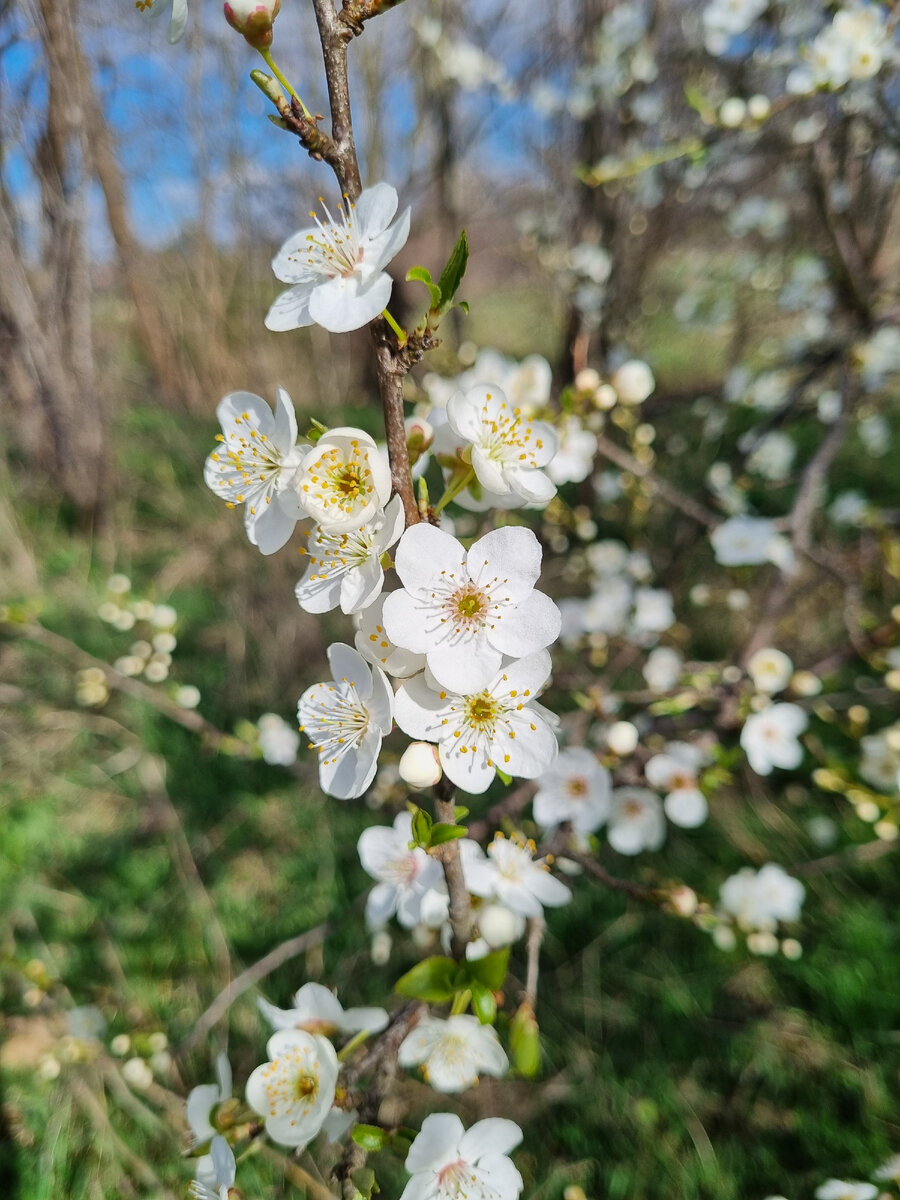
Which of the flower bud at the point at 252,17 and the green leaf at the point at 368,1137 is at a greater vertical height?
the flower bud at the point at 252,17

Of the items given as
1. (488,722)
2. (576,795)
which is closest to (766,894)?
(576,795)

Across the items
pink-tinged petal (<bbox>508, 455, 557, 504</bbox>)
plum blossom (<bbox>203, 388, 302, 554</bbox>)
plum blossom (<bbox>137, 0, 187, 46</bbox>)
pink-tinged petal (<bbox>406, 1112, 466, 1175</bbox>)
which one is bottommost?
pink-tinged petal (<bbox>406, 1112, 466, 1175</bbox>)

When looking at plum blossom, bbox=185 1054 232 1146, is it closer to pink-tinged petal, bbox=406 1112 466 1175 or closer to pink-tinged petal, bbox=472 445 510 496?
pink-tinged petal, bbox=406 1112 466 1175

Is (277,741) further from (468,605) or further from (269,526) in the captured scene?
(468,605)

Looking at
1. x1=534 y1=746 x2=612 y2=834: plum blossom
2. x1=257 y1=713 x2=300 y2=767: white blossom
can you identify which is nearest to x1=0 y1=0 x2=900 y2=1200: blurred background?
x1=257 y1=713 x2=300 y2=767: white blossom

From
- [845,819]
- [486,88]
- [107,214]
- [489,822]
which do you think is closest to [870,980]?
[845,819]

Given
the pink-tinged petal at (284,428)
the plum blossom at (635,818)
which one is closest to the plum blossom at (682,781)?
the plum blossom at (635,818)

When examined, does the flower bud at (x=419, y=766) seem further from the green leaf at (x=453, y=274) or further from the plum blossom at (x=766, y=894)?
the plum blossom at (x=766, y=894)
